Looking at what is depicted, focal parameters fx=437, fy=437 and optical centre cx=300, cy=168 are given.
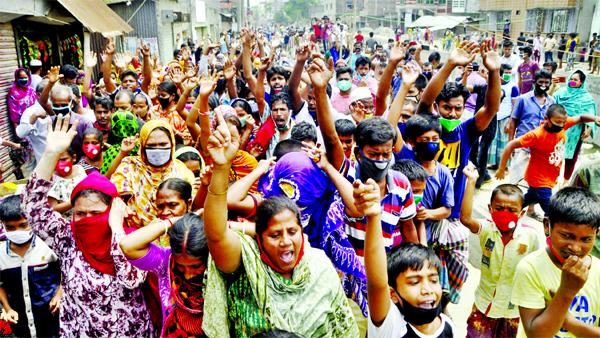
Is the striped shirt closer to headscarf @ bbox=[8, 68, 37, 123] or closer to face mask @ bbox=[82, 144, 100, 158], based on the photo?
face mask @ bbox=[82, 144, 100, 158]

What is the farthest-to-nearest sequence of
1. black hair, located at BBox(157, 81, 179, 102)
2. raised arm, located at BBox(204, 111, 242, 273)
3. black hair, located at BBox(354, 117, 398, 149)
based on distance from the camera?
black hair, located at BBox(157, 81, 179, 102) → black hair, located at BBox(354, 117, 398, 149) → raised arm, located at BBox(204, 111, 242, 273)

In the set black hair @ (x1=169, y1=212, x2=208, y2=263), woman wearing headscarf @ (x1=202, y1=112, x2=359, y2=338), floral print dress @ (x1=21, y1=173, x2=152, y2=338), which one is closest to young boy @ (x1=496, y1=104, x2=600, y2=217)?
woman wearing headscarf @ (x1=202, y1=112, x2=359, y2=338)

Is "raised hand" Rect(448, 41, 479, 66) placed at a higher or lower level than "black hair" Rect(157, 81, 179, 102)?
higher

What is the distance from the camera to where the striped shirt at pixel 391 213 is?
2.77 m

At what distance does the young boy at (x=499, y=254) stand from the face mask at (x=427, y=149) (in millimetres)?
280

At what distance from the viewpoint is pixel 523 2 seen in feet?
105

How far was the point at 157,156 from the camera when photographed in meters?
3.38

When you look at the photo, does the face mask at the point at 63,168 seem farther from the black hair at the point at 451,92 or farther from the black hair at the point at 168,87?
the black hair at the point at 451,92

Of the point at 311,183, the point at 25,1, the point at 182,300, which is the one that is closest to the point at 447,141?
the point at 311,183

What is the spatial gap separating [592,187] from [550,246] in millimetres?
1614

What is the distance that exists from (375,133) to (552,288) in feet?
4.19

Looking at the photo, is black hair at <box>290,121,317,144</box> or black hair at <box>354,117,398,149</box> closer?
black hair at <box>354,117,398,149</box>

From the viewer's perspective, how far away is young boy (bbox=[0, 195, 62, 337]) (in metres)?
3.03

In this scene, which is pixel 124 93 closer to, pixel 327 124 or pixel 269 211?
pixel 327 124
